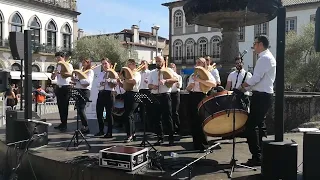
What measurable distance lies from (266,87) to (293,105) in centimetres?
427

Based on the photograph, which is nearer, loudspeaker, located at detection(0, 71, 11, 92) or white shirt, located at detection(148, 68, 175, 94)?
white shirt, located at detection(148, 68, 175, 94)

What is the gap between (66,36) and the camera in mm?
48156

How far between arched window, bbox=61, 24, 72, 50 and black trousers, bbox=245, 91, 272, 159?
147 feet

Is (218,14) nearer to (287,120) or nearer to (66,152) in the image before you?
(287,120)

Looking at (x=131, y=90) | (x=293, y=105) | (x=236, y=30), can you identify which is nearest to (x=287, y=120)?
(x=293, y=105)

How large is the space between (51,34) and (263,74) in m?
44.4

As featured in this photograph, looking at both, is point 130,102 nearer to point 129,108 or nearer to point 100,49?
point 129,108

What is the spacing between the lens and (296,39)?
33781 millimetres

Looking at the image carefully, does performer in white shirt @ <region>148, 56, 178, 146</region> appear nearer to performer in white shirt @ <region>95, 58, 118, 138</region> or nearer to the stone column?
performer in white shirt @ <region>95, 58, 118, 138</region>

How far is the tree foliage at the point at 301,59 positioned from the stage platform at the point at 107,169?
88.3 ft

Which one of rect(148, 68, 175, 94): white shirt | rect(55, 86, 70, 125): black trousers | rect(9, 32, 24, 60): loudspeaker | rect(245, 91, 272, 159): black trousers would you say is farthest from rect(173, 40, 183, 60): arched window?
rect(245, 91, 272, 159): black trousers

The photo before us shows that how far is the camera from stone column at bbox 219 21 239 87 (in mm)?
9078

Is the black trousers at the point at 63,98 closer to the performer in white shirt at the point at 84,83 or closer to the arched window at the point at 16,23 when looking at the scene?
the performer in white shirt at the point at 84,83

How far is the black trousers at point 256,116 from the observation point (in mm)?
5281
